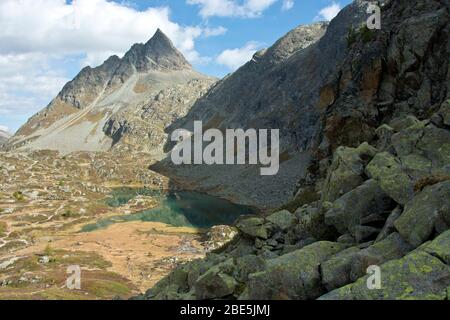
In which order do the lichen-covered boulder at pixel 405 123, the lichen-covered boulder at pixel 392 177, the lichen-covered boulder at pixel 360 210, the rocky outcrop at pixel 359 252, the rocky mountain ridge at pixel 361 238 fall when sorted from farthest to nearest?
the lichen-covered boulder at pixel 405 123 < the lichen-covered boulder at pixel 360 210 < the lichen-covered boulder at pixel 392 177 < the rocky mountain ridge at pixel 361 238 < the rocky outcrop at pixel 359 252

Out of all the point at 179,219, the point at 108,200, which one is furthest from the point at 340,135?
the point at 108,200

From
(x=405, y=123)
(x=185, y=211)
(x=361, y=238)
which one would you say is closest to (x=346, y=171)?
(x=405, y=123)

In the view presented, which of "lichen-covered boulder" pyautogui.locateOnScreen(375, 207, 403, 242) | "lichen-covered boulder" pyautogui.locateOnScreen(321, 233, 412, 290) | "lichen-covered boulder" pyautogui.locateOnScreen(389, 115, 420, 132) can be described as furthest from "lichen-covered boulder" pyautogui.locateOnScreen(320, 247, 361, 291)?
"lichen-covered boulder" pyautogui.locateOnScreen(389, 115, 420, 132)

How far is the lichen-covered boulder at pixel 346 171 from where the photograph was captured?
77.6 feet

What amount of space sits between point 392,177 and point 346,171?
5255 millimetres

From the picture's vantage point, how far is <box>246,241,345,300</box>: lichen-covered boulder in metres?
15.7

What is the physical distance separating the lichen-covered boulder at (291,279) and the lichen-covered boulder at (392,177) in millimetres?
4321

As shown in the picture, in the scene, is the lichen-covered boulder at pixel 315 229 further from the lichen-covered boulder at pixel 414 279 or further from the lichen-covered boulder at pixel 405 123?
the lichen-covered boulder at pixel 414 279

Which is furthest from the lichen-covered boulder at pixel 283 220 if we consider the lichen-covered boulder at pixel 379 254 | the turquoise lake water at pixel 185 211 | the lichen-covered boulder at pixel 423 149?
the turquoise lake water at pixel 185 211

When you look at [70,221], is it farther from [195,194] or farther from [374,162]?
[374,162]

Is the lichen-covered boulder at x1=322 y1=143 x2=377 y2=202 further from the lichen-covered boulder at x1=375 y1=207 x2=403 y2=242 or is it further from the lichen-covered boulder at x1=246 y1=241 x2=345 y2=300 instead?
the lichen-covered boulder at x1=246 y1=241 x2=345 y2=300

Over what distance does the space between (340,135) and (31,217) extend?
299 ft

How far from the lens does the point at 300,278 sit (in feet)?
52.6

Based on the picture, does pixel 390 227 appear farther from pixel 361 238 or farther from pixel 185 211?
pixel 185 211
